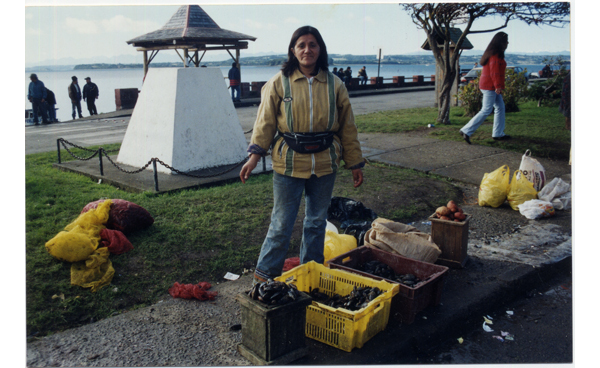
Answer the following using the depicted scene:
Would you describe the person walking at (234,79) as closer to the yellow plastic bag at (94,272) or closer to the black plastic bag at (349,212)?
the black plastic bag at (349,212)

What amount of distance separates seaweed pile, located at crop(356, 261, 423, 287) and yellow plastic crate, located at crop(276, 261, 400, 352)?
333 mm

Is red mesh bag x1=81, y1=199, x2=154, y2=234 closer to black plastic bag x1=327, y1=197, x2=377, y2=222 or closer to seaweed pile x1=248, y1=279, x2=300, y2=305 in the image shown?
black plastic bag x1=327, y1=197, x2=377, y2=222

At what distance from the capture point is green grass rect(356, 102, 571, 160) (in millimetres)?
9398

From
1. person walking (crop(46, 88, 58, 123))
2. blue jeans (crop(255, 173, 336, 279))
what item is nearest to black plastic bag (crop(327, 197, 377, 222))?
blue jeans (crop(255, 173, 336, 279))

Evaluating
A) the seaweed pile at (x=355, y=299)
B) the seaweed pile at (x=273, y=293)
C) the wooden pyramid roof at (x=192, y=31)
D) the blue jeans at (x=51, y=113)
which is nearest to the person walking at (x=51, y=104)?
the blue jeans at (x=51, y=113)

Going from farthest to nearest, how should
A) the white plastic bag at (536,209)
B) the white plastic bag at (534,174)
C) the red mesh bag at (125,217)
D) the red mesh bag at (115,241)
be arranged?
the white plastic bag at (534,174), the white plastic bag at (536,209), the red mesh bag at (125,217), the red mesh bag at (115,241)

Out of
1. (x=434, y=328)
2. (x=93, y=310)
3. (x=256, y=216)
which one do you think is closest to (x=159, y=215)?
(x=256, y=216)

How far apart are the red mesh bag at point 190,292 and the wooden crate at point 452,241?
205cm

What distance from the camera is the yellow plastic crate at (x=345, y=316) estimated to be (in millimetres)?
3021

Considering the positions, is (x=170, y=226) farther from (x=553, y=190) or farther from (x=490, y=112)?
(x=490, y=112)

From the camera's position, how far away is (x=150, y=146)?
7.93 m

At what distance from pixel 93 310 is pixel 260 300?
1542 millimetres
